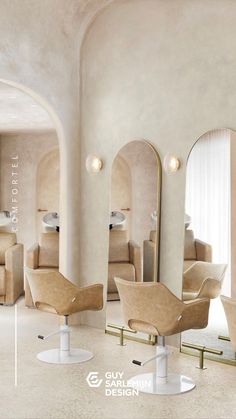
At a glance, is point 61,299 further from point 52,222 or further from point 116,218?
point 52,222

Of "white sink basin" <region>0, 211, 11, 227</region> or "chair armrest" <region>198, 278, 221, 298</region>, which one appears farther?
"white sink basin" <region>0, 211, 11, 227</region>

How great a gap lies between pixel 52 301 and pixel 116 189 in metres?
1.42

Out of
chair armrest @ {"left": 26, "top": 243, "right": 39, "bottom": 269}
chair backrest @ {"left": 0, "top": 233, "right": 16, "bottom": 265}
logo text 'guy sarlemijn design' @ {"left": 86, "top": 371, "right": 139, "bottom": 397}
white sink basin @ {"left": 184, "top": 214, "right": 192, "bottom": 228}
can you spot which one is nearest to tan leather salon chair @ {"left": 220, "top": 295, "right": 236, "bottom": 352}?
logo text 'guy sarlemijn design' @ {"left": 86, "top": 371, "right": 139, "bottom": 397}

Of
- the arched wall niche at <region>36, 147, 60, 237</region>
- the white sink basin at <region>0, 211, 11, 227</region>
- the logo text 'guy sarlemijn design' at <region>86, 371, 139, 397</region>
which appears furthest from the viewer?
the arched wall niche at <region>36, 147, 60, 237</region>

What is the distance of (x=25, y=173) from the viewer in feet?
34.7

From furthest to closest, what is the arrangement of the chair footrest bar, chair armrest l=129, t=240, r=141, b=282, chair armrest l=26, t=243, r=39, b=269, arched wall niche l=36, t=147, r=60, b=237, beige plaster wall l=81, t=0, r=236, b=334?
arched wall niche l=36, t=147, r=60, b=237 → chair armrest l=26, t=243, r=39, b=269 → chair armrest l=129, t=240, r=141, b=282 → beige plaster wall l=81, t=0, r=236, b=334 → the chair footrest bar

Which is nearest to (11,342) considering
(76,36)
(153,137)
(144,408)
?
(144,408)

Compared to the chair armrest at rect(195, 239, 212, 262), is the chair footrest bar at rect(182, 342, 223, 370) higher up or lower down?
lower down

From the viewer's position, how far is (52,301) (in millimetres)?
4684

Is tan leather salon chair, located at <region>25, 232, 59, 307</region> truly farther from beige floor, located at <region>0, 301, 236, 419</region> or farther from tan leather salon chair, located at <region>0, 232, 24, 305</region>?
beige floor, located at <region>0, 301, 236, 419</region>

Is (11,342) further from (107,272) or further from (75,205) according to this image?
(75,205)

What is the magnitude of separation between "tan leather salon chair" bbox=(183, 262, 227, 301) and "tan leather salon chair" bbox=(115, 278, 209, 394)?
0.52 m

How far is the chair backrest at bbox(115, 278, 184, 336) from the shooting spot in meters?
3.97

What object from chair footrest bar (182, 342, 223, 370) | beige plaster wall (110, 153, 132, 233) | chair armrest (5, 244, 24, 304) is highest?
beige plaster wall (110, 153, 132, 233)
